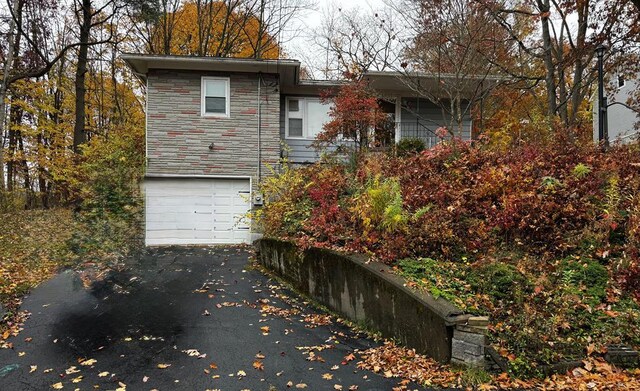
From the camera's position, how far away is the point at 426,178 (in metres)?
8.20

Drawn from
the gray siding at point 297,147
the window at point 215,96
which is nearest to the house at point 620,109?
the gray siding at point 297,147

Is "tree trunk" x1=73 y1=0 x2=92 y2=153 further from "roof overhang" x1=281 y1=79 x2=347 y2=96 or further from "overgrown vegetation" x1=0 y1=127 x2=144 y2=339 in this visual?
"roof overhang" x1=281 y1=79 x2=347 y2=96

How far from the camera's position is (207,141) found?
13156 millimetres

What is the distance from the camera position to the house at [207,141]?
12969mm

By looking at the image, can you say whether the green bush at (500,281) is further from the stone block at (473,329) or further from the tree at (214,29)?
the tree at (214,29)

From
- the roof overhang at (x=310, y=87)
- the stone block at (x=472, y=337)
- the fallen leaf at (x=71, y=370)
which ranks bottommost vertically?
the fallen leaf at (x=71, y=370)

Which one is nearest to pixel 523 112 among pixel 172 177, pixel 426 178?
pixel 426 178

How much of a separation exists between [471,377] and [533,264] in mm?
2073

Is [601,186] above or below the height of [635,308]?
above

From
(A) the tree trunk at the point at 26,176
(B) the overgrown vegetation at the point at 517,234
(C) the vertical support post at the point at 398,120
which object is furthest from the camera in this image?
(A) the tree trunk at the point at 26,176

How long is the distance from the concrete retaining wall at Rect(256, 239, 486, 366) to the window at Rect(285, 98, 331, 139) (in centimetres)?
721

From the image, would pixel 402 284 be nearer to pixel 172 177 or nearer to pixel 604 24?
pixel 172 177

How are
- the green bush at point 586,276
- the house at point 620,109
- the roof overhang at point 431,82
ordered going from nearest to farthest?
1. the green bush at point 586,276
2. the roof overhang at point 431,82
3. the house at point 620,109

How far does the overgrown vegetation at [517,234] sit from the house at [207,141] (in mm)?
4807
